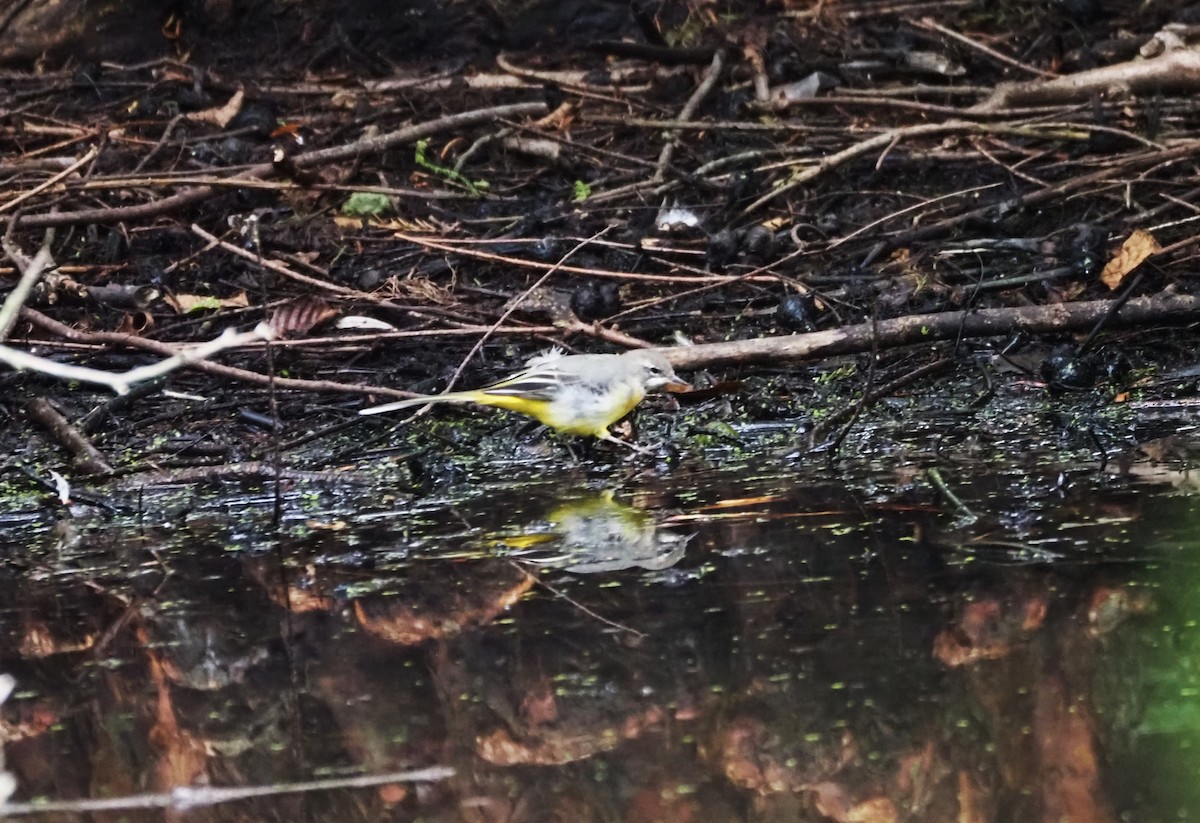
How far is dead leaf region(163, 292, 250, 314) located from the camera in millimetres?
5926

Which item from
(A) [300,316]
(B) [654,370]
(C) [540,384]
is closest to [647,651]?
(C) [540,384]

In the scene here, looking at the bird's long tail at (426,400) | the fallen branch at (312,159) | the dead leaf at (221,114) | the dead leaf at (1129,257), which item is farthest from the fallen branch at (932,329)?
the dead leaf at (221,114)

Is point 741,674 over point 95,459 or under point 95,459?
over

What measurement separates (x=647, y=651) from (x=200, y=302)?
3.65 metres

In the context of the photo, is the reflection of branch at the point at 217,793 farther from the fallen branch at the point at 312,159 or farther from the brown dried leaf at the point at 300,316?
the fallen branch at the point at 312,159

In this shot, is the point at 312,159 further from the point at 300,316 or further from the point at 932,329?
the point at 932,329

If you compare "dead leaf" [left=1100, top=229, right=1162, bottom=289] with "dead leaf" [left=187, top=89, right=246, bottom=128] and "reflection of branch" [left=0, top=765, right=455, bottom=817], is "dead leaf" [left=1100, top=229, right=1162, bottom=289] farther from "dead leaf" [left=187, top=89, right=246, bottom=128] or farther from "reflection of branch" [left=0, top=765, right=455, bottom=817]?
"dead leaf" [left=187, top=89, right=246, bottom=128]

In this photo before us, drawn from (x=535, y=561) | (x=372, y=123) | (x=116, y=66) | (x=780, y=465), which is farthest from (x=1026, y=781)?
(x=116, y=66)

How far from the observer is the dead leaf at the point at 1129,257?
565 centimetres

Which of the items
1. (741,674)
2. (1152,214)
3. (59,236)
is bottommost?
(59,236)

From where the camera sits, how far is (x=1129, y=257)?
570 cm

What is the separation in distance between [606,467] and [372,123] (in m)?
3.74

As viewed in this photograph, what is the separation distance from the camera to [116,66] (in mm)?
8664

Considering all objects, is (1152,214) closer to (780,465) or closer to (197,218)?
(780,465)
